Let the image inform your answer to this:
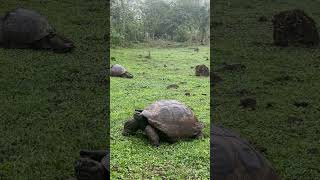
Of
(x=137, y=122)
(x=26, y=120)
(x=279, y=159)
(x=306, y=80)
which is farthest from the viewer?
(x=306, y=80)

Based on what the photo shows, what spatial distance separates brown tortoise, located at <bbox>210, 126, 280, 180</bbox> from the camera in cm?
674

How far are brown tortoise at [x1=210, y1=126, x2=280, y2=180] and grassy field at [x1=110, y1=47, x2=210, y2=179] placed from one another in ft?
5.83

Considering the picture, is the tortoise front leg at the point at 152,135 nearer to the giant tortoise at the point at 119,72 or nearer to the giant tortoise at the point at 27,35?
the giant tortoise at the point at 119,72

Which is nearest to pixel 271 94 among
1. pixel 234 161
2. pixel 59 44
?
pixel 234 161

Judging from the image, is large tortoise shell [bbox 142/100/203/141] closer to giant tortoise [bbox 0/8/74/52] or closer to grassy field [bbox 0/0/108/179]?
grassy field [bbox 0/0/108/179]

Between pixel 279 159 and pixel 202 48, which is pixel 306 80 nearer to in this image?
pixel 279 159

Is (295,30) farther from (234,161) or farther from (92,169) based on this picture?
(92,169)

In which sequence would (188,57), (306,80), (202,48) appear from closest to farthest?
(306,80) → (188,57) → (202,48)

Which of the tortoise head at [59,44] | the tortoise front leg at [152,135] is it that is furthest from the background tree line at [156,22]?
the tortoise front leg at [152,135]

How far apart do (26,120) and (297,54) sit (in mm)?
12686

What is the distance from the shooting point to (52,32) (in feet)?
64.4

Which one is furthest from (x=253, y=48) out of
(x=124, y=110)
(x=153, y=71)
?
(x=124, y=110)

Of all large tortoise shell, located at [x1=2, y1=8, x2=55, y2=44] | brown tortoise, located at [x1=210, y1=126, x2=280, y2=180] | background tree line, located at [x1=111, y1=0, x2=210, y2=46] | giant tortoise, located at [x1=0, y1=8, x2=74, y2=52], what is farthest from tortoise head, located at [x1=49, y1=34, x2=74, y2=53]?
brown tortoise, located at [x1=210, y1=126, x2=280, y2=180]

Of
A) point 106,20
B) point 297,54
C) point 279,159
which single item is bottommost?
point 279,159
